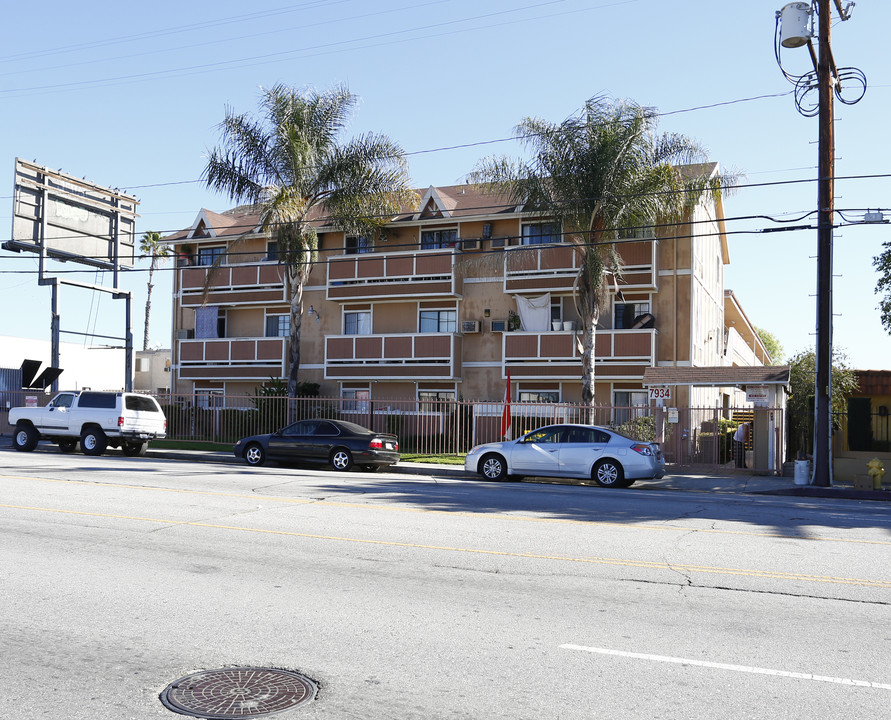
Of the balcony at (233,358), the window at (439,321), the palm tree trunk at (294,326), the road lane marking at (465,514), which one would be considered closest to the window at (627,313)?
the window at (439,321)

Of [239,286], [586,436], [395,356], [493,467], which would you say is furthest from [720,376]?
[239,286]

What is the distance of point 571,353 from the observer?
29.8m

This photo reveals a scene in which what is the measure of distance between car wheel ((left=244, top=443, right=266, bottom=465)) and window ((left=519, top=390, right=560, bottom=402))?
12.2 m

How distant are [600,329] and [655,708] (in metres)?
25.7

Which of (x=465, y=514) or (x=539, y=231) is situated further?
(x=539, y=231)

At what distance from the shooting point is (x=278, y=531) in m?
10.6

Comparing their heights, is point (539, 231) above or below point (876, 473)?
above

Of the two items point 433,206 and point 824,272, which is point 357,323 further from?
point 824,272

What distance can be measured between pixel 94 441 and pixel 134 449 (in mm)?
1566

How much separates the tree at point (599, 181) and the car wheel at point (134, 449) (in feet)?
42.8

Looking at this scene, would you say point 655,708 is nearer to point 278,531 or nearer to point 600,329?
point 278,531

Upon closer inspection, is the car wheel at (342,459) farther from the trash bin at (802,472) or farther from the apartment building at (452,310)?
the trash bin at (802,472)

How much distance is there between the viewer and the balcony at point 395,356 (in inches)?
1261

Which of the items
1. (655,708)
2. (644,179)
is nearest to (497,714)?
(655,708)
